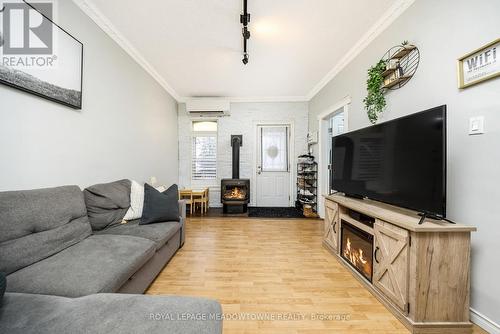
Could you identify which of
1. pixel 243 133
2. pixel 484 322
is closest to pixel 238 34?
pixel 243 133

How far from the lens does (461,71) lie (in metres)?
1.44

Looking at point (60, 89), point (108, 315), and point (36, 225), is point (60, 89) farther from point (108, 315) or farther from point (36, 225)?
point (108, 315)

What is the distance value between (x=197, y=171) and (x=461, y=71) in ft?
15.7

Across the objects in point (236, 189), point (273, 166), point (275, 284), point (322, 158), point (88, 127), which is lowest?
point (275, 284)

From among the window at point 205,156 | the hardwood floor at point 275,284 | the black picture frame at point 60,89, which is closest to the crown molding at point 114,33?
the black picture frame at point 60,89

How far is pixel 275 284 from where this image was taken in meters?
1.88

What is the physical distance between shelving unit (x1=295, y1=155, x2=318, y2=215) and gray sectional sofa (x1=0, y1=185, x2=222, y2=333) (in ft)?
10.6

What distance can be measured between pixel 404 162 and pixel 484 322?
1.17 meters

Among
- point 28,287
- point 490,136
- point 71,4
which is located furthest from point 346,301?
point 71,4

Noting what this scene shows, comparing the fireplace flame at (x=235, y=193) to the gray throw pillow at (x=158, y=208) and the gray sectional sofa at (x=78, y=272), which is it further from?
the gray sectional sofa at (x=78, y=272)

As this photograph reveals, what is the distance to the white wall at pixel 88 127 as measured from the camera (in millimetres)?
1459

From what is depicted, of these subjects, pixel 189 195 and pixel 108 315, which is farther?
pixel 189 195

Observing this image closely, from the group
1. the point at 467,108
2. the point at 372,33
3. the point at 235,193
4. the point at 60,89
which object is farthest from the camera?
the point at 235,193

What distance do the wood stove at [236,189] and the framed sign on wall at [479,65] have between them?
3726 mm
